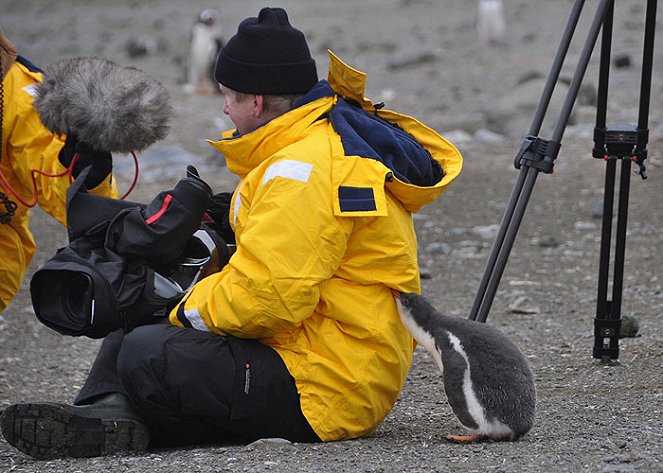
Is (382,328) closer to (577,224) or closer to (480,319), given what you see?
(480,319)

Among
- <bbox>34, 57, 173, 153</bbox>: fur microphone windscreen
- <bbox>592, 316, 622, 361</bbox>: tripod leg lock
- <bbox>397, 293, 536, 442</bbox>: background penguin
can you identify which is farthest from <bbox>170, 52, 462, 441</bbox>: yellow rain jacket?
<bbox>592, 316, 622, 361</bbox>: tripod leg lock

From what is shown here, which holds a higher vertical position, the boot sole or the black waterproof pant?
the black waterproof pant

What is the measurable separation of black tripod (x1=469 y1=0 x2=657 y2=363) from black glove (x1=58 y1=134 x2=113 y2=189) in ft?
4.67

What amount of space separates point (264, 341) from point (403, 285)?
1.47ft

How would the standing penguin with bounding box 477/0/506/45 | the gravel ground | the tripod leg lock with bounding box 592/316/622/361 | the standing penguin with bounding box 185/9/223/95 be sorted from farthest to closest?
the standing penguin with bounding box 477/0/506/45 < the standing penguin with bounding box 185/9/223/95 < the tripod leg lock with bounding box 592/316/622/361 < the gravel ground

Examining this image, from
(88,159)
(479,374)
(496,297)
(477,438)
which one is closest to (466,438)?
(477,438)

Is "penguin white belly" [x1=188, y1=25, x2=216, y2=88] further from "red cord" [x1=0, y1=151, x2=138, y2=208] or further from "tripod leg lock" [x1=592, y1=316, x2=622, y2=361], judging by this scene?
"tripod leg lock" [x1=592, y1=316, x2=622, y2=361]

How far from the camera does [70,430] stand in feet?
11.2

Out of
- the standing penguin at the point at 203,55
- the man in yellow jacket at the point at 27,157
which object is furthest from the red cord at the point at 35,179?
the standing penguin at the point at 203,55

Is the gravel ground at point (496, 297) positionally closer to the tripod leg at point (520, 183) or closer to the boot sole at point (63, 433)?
the boot sole at point (63, 433)

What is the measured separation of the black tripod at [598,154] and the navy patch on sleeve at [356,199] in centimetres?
86

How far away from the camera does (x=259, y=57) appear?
3.36 metres

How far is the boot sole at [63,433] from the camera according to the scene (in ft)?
11.0

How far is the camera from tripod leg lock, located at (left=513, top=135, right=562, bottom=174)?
3.92 m
